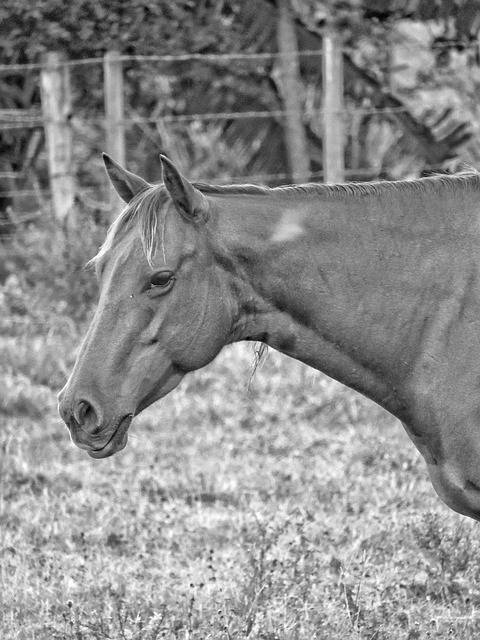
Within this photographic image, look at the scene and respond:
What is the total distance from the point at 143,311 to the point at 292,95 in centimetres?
756

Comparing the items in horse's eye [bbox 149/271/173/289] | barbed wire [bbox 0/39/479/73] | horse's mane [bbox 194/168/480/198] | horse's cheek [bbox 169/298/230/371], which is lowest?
barbed wire [bbox 0/39/479/73]

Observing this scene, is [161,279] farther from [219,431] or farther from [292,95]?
[292,95]

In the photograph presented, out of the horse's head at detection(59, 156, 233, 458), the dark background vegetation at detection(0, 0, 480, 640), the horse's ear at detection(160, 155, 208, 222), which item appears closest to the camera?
the horse's ear at detection(160, 155, 208, 222)

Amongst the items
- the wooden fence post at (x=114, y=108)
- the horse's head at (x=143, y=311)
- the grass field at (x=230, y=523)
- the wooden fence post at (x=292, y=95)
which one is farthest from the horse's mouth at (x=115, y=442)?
the wooden fence post at (x=292, y=95)

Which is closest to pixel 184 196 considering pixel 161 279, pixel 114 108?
pixel 161 279

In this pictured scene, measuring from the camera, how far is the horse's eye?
9.52 ft

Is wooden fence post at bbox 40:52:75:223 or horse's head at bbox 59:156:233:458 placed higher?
horse's head at bbox 59:156:233:458

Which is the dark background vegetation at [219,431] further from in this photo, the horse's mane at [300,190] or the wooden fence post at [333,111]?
the horse's mane at [300,190]

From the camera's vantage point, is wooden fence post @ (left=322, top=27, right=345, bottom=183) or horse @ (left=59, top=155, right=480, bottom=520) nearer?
horse @ (left=59, top=155, right=480, bottom=520)

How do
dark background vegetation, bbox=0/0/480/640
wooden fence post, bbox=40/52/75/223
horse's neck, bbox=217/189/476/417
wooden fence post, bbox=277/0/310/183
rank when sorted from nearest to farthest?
horse's neck, bbox=217/189/476/417
dark background vegetation, bbox=0/0/480/640
wooden fence post, bbox=40/52/75/223
wooden fence post, bbox=277/0/310/183

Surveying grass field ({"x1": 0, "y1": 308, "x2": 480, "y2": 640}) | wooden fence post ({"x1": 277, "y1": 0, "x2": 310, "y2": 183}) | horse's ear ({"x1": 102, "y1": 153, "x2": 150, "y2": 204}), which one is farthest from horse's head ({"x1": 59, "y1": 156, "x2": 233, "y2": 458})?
wooden fence post ({"x1": 277, "y1": 0, "x2": 310, "y2": 183})

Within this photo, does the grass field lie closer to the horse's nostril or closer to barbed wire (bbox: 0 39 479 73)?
the horse's nostril

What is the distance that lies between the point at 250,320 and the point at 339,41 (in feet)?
17.7

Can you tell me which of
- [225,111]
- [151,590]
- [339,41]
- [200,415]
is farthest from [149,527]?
[225,111]
